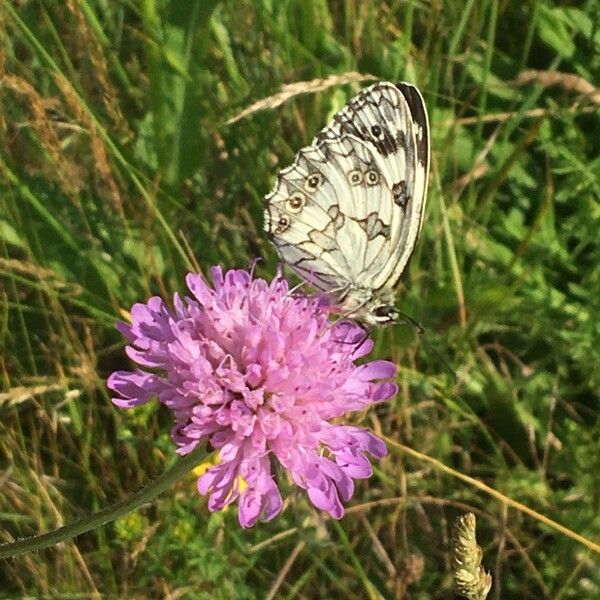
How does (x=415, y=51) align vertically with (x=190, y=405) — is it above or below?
above

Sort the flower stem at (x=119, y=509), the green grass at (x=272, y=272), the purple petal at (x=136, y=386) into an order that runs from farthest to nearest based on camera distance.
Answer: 1. the green grass at (x=272, y=272)
2. the purple petal at (x=136, y=386)
3. the flower stem at (x=119, y=509)

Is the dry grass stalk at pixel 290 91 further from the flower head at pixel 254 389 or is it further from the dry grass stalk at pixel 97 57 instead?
the flower head at pixel 254 389

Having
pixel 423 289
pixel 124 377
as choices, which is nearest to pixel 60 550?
pixel 124 377

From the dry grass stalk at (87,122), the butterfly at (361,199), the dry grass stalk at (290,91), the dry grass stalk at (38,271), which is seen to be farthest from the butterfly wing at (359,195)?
the dry grass stalk at (38,271)

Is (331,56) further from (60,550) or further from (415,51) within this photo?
(60,550)

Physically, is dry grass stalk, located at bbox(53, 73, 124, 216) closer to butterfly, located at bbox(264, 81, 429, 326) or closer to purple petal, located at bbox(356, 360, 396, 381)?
butterfly, located at bbox(264, 81, 429, 326)

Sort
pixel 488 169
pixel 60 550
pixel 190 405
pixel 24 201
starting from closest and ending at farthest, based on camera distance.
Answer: pixel 190 405 < pixel 60 550 < pixel 24 201 < pixel 488 169
